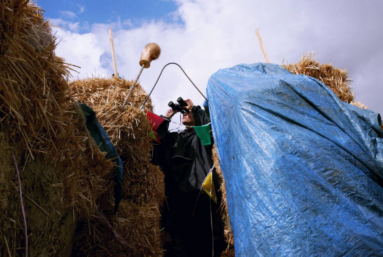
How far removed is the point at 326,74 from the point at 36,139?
359 centimetres

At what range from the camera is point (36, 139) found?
135 centimetres

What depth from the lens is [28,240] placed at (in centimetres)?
123

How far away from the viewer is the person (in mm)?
3551

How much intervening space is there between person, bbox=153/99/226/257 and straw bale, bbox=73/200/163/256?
35.8 inches

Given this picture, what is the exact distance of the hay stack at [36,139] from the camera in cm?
112

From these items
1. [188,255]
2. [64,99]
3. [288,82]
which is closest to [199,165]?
[188,255]

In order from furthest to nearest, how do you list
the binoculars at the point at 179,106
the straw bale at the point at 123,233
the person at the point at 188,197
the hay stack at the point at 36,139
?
the binoculars at the point at 179,106 < the person at the point at 188,197 < the straw bale at the point at 123,233 < the hay stack at the point at 36,139

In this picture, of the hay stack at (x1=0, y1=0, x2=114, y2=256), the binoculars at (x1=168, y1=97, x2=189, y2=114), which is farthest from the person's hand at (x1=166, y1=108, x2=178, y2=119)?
the hay stack at (x1=0, y1=0, x2=114, y2=256)

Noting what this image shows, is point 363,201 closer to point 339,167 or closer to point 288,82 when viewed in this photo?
point 339,167

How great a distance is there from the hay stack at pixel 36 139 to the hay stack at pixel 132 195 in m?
0.52

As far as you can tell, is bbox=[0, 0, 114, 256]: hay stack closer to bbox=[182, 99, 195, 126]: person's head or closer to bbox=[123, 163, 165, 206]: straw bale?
bbox=[123, 163, 165, 206]: straw bale

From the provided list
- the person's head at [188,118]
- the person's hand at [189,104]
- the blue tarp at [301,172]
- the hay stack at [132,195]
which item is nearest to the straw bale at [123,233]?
the hay stack at [132,195]

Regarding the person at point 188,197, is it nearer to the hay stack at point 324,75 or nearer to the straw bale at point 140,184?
the hay stack at point 324,75

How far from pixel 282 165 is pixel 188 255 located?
2.20m
